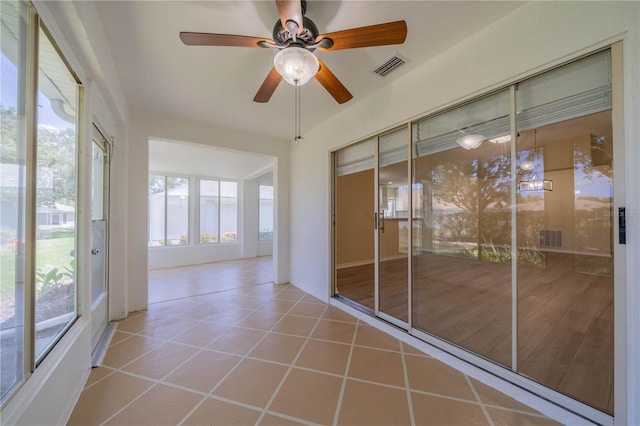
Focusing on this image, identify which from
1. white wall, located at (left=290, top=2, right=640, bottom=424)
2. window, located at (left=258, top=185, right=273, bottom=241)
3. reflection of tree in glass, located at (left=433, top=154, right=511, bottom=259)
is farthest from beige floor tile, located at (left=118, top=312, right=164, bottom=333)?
window, located at (left=258, top=185, right=273, bottom=241)

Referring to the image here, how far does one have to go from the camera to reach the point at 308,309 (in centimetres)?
301

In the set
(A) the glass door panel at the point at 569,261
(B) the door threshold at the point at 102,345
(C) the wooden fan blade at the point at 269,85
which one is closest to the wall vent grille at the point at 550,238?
(A) the glass door panel at the point at 569,261

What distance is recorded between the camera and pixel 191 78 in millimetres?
2283

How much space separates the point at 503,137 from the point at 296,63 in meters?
1.60

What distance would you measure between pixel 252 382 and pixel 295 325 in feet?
3.03

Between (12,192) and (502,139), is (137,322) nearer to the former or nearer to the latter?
(12,192)

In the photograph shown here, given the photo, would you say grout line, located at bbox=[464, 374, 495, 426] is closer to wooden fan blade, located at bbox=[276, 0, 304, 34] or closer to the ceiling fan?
the ceiling fan

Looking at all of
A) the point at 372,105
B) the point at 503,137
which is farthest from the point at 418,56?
the point at 503,137

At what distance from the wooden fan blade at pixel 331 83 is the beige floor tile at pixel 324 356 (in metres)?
2.24

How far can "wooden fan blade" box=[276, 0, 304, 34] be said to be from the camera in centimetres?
115

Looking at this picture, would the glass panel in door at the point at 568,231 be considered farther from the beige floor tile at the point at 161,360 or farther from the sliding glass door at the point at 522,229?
the beige floor tile at the point at 161,360

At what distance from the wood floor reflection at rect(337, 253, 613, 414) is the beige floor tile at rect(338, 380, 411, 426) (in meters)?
0.82

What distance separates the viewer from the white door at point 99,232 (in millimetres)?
2160

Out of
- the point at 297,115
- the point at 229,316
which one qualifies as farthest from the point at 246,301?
the point at 297,115
